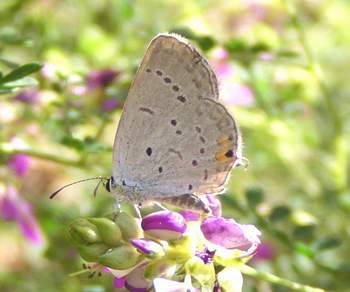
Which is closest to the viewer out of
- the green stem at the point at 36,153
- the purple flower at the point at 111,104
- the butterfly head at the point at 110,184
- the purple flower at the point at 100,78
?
the butterfly head at the point at 110,184

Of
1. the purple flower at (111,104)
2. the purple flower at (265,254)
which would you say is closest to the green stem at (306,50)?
the purple flower at (111,104)

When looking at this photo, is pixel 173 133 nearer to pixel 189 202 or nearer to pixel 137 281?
pixel 189 202

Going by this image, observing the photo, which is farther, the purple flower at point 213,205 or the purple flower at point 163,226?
the purple flower at point 213,205

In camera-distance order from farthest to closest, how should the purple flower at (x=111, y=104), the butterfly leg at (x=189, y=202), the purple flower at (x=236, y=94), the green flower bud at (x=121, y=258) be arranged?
the purple flower at (x=236, y=94)
the purple flower at (x=111, y=104)
the butterfly leg at (x=189, y=202)
the green flower bud at (x=121, y=258)

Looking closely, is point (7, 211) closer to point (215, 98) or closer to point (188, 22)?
point (188, 22)

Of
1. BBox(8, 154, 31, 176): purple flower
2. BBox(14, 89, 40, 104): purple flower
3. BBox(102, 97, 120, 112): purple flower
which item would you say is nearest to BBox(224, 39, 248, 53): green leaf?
BBox(102, 97, 120, 112): purple flower

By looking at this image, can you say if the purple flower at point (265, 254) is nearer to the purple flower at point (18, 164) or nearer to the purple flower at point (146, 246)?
the purple flower at point (18, 164)

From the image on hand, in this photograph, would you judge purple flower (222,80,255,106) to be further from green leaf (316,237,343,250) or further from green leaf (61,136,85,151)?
green leaf (61,136,85,151)
